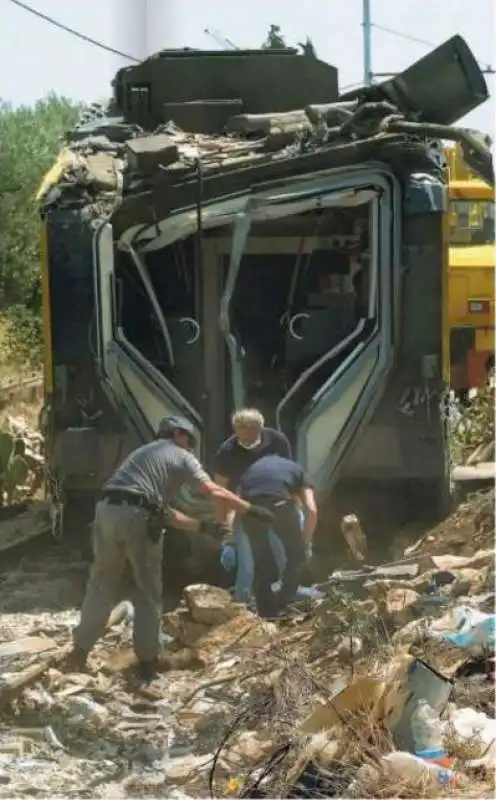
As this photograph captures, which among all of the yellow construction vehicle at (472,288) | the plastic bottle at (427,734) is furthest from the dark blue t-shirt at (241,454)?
the yellow construction vehicle at (472,288)

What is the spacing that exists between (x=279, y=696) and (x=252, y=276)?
362 centimetres

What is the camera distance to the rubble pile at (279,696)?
491cm

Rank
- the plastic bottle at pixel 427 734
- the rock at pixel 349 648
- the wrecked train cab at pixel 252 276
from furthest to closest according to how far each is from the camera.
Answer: the wrecked train cab at pixel 252 276 → the rock at pixel 349 648 → the plastic bottle at pixel 427 734

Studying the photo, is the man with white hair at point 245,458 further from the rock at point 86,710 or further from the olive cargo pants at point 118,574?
the rock at point 86,710

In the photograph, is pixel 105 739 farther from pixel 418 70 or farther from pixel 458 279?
pixel 458 279

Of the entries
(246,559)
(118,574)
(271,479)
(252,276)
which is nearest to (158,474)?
(118,574)

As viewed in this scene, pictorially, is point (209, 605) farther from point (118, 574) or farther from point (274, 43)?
point (274, 43)

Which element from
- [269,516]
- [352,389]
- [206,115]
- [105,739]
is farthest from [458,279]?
[105,739]

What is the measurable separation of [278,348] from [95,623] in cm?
255

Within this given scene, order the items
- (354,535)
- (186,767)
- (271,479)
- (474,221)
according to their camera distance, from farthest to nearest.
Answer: (474,221)
(354,535)
(271,479)
(186,767)

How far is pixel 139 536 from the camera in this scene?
6.73 metres

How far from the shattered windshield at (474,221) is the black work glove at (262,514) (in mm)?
3735

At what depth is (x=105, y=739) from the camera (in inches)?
234

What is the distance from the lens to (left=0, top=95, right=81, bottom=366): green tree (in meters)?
19.2
